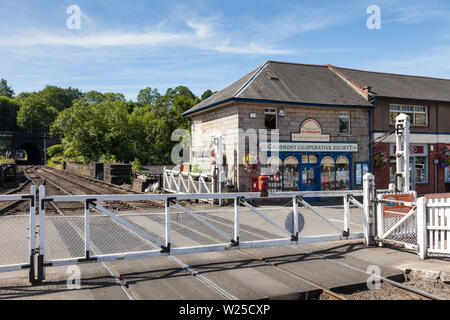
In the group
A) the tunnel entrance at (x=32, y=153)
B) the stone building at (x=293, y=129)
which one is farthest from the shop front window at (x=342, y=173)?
the tunnel entrance at (x=32, y=153)

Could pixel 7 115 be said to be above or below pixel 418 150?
above

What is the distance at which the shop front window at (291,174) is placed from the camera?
20.0 meters

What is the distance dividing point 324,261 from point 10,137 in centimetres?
8729

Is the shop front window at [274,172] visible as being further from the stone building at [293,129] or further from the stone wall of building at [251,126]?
the stone wall of building at [251,126]

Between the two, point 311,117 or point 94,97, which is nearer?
point 311,117

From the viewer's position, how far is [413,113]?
2370cm

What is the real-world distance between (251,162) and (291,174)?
2651 mm

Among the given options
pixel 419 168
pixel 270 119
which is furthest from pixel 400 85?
pixel 270 119

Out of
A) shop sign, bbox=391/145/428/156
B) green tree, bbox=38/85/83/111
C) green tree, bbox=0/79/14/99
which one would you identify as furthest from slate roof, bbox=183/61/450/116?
green tree, bbox=0/79/14/99

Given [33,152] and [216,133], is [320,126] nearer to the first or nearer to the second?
[216,133]

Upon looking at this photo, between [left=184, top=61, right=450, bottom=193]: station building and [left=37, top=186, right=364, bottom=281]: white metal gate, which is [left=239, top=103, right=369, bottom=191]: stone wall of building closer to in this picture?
[left=184, top=61, right=450, bottom=193]: station building

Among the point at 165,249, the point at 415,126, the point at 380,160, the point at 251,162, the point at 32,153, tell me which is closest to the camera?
the point at 165,249

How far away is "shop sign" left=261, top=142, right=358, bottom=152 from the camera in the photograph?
19.5 m
